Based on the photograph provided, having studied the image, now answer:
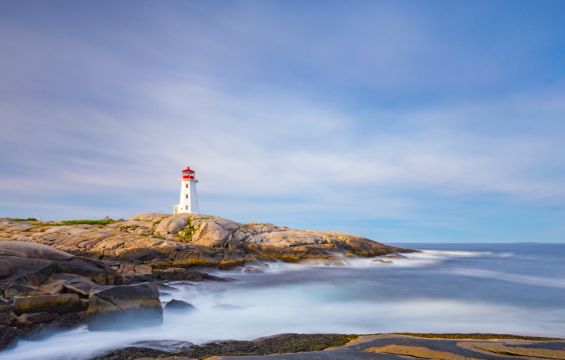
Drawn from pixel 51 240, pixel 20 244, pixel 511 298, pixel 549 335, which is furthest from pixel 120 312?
pixel 51 240

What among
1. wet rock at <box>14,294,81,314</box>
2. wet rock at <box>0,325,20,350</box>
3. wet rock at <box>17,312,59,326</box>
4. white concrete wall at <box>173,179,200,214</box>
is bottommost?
wet rock at <box>0,325,20,350</box>

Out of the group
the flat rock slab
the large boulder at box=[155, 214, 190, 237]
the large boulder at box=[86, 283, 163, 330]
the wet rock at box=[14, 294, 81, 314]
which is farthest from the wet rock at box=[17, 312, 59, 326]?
the large boulder at box=[155, 214, 190, 237]

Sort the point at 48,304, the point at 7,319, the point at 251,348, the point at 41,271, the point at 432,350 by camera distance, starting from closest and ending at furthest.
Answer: the point at 432,350
the point at 251,348
the point at 7,319
the point at 48,304
the point at 41,271

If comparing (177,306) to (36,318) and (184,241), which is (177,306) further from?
(184,241)

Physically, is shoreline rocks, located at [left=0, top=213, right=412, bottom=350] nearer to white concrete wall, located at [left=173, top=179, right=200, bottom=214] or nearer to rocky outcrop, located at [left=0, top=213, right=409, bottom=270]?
rocky outcrop, located at [left=0, top=213, right=409, bottom=270]

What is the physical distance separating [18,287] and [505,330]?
15.8 metres

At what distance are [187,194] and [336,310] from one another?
35.7 metres

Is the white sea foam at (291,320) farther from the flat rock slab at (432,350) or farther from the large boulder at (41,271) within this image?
the flat rock slab at (432,350)

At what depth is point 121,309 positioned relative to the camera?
35.4ft

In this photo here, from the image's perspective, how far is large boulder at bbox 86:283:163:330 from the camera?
1063 centimetres

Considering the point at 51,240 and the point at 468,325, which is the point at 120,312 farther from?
the point at 51,240

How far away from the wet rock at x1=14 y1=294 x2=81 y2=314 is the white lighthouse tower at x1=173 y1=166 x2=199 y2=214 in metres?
35.3

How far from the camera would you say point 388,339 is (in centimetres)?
747

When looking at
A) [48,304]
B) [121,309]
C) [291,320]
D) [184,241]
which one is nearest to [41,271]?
[48,304]
